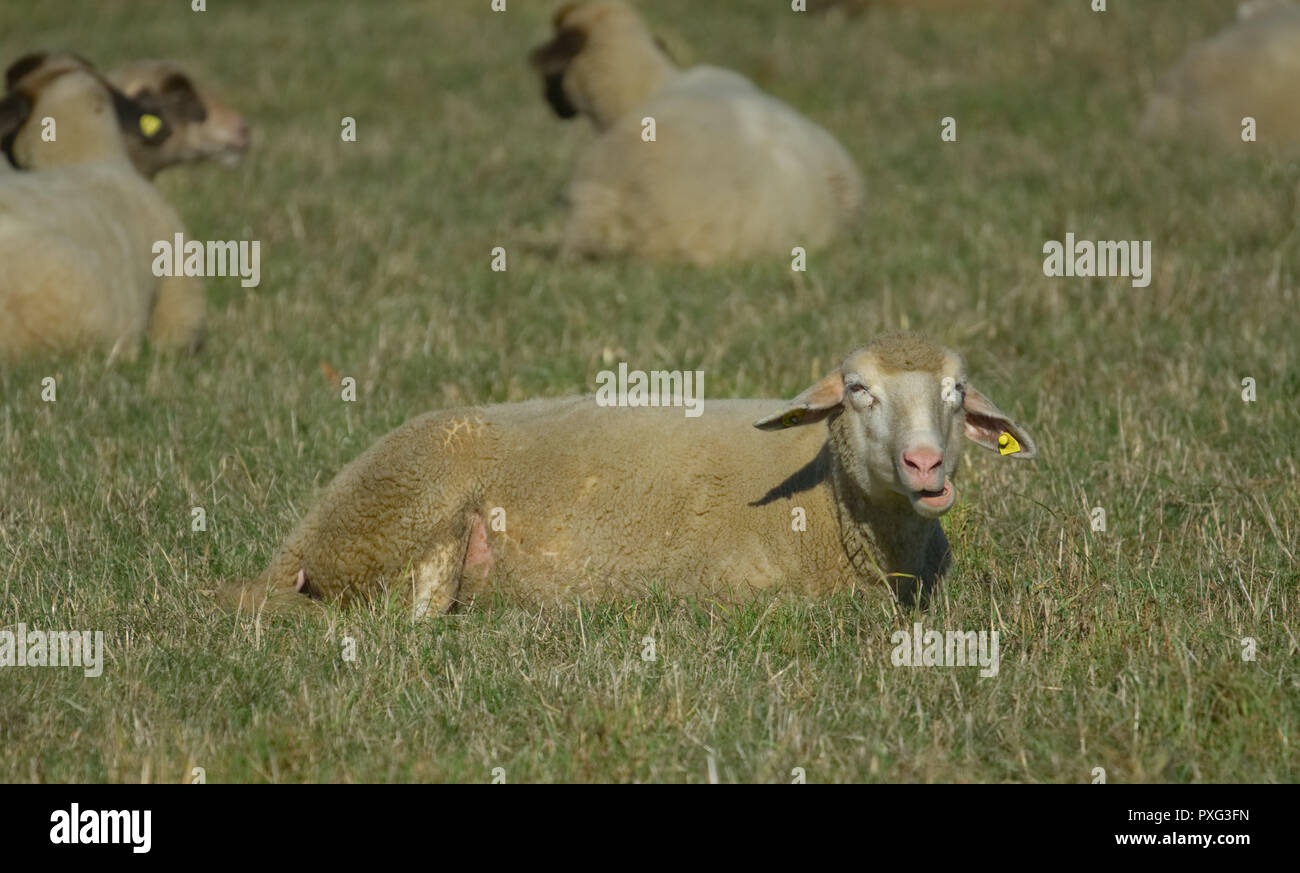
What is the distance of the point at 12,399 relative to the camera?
25.8ft

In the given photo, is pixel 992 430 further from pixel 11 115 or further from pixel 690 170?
pixel 11 115

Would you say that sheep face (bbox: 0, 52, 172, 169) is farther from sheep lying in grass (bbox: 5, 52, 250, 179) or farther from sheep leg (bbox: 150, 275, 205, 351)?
sheep leg (bbox: 150, 275, 205, 351)

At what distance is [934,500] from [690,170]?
21.2 ft

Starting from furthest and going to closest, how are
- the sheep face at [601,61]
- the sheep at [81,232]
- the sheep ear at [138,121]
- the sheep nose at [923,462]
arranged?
the sheep face at [601,61] → the sheep ear at [138,121] → the sheep at [81,232] → the sheep nose at [923,462]

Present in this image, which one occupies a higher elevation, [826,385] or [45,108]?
[45,108]

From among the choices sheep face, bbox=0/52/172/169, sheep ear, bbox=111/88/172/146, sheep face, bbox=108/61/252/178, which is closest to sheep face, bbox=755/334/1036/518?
sheep face, bbox=0/52/172/169

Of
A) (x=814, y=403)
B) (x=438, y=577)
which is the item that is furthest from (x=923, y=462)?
(x=438, y=577)

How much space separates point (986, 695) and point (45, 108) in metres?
7.15

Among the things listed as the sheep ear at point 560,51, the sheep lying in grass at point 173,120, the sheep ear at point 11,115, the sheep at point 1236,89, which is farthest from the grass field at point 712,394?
the sheep ear at point 11,115

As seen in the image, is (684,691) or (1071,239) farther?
(1071,239)

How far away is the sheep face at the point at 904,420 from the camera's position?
4.82 metres

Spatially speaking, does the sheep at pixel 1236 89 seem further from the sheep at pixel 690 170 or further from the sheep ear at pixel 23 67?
the sheep ear at pixel 23 67

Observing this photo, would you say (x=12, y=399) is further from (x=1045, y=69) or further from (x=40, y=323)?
(x=1045, y=69)
